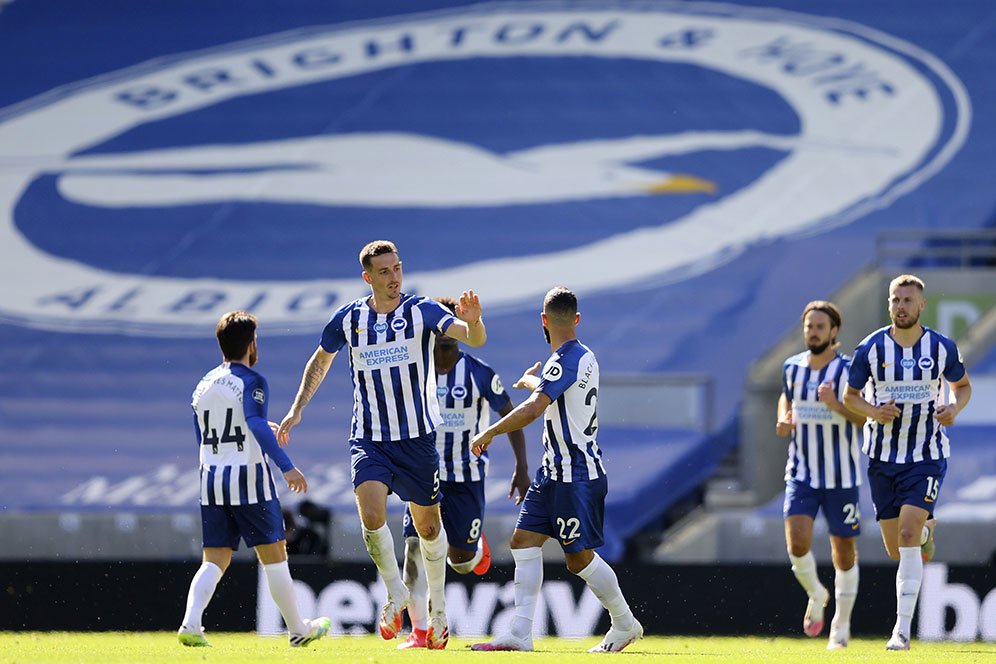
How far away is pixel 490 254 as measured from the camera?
1833cm

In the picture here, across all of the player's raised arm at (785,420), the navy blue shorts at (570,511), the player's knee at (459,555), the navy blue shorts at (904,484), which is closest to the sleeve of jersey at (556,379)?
the navy blue shorts at (570,511)

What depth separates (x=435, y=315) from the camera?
7.60 meters

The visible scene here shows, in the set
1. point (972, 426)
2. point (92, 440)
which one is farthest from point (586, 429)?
point (92, 440)

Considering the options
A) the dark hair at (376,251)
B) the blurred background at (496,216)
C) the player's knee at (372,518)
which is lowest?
the player's knee at (372,518)

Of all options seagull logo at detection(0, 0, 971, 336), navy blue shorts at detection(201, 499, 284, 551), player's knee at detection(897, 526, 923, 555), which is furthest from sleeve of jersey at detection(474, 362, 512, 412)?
seagull logo at detection(0, 0, 971, 336)

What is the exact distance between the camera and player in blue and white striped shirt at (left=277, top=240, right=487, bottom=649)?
7.57 m

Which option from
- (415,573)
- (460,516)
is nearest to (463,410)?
(460,516)

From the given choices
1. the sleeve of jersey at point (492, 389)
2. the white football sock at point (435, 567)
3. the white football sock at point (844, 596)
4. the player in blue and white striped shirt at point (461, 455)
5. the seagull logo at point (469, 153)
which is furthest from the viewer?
the seagull logo at point (469, 153)

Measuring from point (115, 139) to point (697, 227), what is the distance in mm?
7507

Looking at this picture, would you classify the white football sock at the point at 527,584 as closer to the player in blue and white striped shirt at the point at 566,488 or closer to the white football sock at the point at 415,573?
the player in blue and white striped shirt at the point at 566,488

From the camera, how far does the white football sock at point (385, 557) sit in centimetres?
763

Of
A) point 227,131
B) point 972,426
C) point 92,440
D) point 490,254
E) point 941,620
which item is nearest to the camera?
point 941,620

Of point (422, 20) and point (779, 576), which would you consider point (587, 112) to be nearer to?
point (422, 20)

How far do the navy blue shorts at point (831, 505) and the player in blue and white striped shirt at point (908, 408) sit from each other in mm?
712
